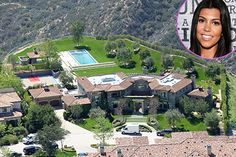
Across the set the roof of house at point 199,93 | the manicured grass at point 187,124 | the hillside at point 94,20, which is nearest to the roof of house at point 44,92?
the manicured grass at point 187,124

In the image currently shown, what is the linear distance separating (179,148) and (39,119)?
21357 mm

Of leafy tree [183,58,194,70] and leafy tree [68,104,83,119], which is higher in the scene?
leafy tree [183,58,194,70]

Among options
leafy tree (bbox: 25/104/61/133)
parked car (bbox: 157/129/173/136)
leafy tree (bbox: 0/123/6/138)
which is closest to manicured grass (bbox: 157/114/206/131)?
parked car (bbox: 157/129/173/136)

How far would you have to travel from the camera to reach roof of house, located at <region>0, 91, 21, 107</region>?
84325 mm

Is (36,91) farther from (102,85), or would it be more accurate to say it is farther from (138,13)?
(138,13)

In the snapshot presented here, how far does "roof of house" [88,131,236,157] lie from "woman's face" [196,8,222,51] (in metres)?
18.1

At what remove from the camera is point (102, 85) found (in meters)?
90.8

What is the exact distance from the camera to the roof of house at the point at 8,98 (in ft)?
277

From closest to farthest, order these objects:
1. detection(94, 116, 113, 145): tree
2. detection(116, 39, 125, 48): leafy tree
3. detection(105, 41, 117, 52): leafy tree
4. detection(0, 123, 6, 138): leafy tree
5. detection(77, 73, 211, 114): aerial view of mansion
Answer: detection(94, 116, 113, 145): tree → detection(0, 123, 6, 138): leafy tree → detection(77, 73, 211, 114): aerial view of mansion → detection(105, 41, 117, 52): leafy tree → detection(116, 39, 125, 48): leafy tree

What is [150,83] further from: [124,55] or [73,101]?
[124,55]

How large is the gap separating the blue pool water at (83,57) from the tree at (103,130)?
27882 mm

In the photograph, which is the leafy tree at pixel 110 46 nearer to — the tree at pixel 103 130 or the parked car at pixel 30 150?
the tree at pixel 103 130

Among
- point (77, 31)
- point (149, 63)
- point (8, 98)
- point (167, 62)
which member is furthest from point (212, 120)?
point (77, 31)

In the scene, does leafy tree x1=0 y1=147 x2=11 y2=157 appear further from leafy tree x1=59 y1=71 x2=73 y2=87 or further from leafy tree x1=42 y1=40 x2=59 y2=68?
leafy tree x1=42 y1=40 x2=59 y2=68
